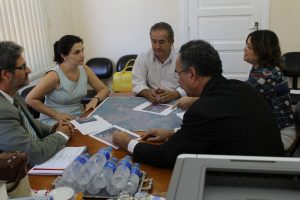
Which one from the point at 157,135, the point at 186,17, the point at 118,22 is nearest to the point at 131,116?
the point at 157,135

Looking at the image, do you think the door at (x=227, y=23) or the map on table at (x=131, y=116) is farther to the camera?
the door at (x=227, y=23)

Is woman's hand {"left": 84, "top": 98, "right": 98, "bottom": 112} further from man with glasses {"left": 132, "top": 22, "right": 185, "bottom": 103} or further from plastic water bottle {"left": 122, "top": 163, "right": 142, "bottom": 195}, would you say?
plastic water bottle {"left": 122, "top": 163, "right": 142, "bottom": 195}

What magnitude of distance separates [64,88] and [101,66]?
6.47 feet

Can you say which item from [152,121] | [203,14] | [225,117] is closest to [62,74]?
[152,121]

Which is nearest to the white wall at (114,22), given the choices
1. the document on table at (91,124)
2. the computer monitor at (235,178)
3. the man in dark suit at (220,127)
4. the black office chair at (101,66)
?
the black office chair at (101,66)

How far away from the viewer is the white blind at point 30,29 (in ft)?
10.7

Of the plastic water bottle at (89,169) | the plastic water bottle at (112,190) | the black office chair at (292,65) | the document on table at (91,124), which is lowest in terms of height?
the black office chair at (292,65)

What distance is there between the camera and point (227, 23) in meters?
4.41

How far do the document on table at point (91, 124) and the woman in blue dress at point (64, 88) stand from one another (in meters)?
0.36

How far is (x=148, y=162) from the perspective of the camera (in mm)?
1511

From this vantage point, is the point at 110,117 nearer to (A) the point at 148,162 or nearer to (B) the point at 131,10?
(A) the point at 148,162

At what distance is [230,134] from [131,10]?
3483 mm

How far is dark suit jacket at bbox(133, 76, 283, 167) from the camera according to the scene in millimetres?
1433

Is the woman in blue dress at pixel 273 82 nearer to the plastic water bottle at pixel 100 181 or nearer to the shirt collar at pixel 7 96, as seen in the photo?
the plastic water bottle at pixel 100 181
